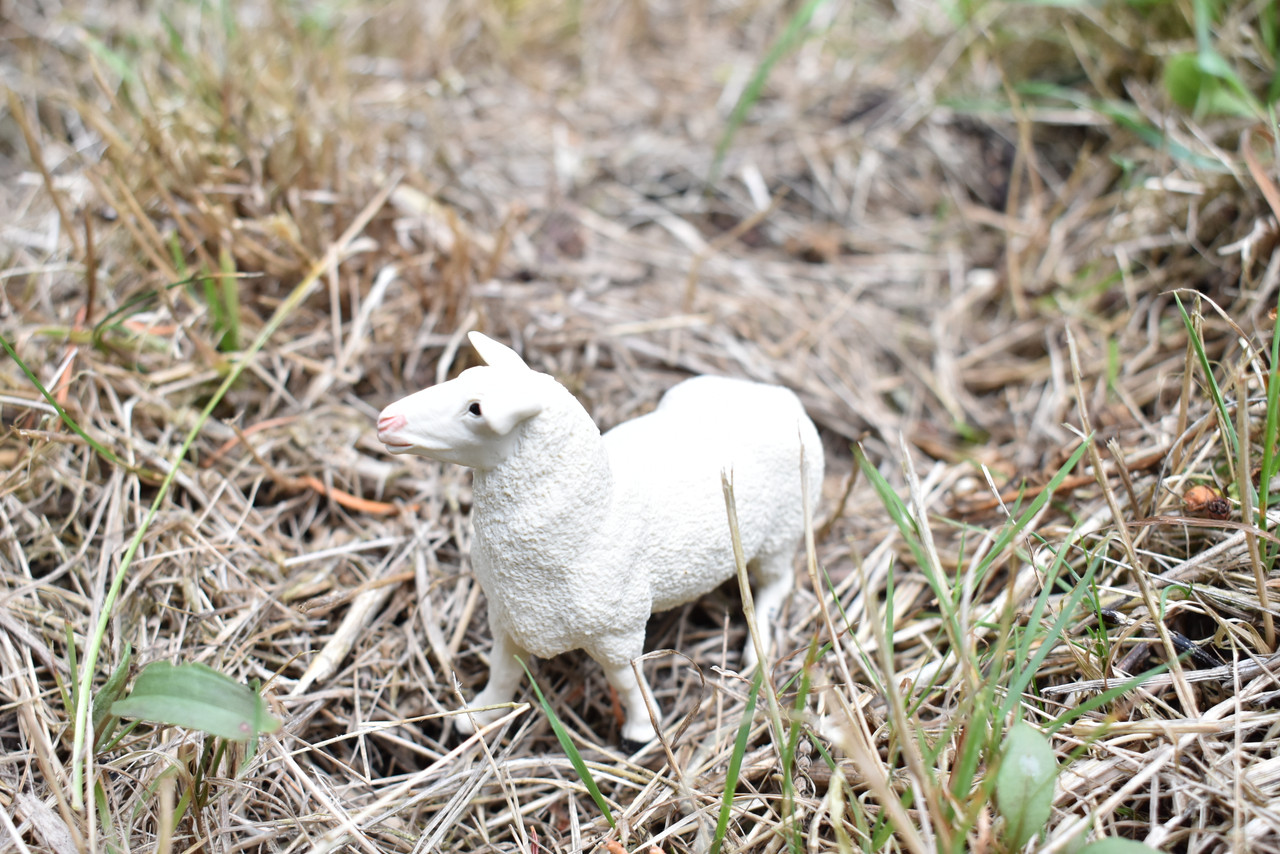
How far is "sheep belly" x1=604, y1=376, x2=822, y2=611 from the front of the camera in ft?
5.52

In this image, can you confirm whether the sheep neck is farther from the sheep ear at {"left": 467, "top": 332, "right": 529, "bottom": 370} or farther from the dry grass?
the dry grass

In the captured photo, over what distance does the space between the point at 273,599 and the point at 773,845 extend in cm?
119

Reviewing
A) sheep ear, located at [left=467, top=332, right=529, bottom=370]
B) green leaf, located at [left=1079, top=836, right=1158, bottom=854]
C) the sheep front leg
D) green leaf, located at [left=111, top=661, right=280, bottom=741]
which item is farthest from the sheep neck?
green leaf, located at [left=1079, top=836, right=1158, bottom=854]

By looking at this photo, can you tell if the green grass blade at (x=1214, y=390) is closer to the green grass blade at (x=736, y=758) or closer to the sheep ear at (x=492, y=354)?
the green grass blade at (x=736, y=758)

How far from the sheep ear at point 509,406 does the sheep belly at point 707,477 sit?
0.92 ft

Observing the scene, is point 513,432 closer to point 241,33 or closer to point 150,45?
point 241,33

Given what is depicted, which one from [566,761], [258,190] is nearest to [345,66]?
[258,190]

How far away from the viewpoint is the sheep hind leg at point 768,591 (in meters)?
1.94

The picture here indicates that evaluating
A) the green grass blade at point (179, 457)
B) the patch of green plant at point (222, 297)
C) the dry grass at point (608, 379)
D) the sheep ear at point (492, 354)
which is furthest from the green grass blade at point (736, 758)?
the patch of green plant at point (222, 297)

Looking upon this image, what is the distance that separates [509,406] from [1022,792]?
3.35 feet

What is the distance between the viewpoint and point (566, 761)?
1736 mm

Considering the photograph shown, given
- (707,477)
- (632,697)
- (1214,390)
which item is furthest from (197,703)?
(1214,390)

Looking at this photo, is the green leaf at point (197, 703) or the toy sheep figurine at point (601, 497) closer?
the green leaf at point (197, 703)

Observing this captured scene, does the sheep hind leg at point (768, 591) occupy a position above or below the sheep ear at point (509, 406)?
below
